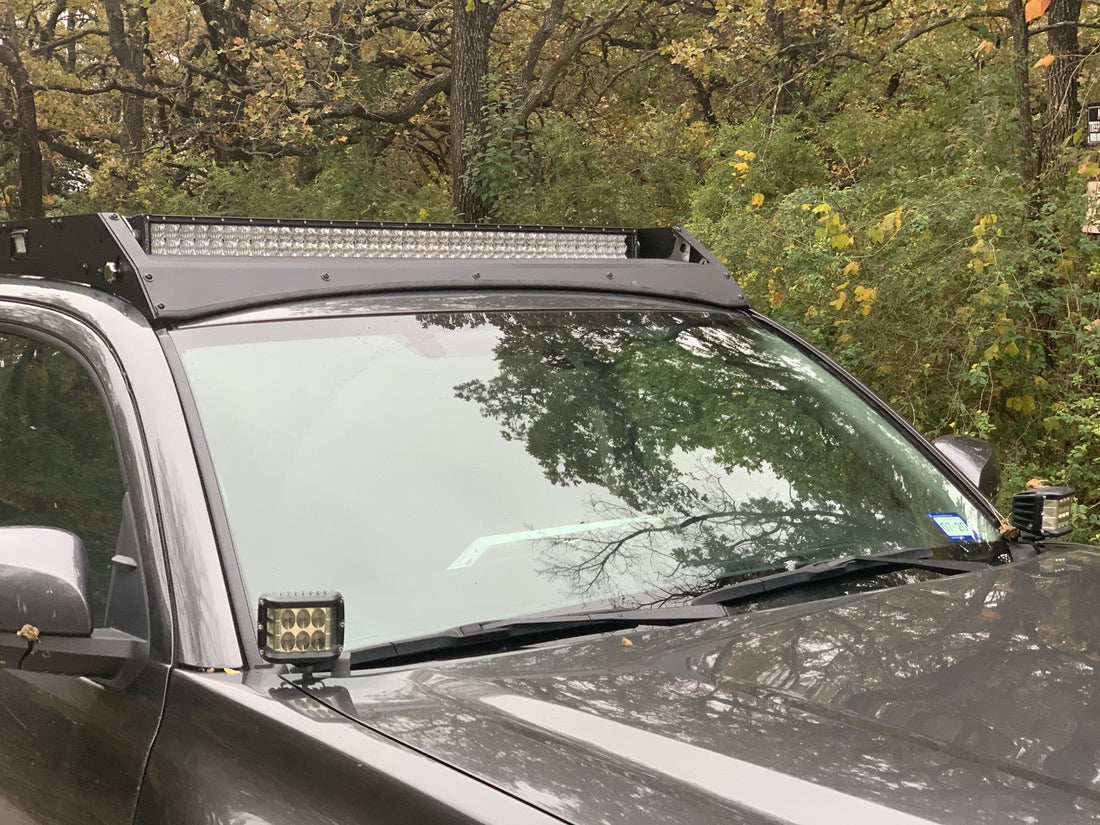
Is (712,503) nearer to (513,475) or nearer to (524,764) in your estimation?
(513,475)

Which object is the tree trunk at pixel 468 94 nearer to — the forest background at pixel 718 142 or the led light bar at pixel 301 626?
the forest background at pixel 718 142

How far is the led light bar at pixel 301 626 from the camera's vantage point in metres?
1.72

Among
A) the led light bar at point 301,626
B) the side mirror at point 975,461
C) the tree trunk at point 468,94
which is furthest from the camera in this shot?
the tree trunk at point 468,94

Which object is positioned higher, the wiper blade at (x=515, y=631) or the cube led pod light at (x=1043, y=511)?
the cube led pod light at (x=1043, y=511)

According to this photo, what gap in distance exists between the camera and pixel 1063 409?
6.70 meters

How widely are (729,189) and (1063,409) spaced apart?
517 centimetres

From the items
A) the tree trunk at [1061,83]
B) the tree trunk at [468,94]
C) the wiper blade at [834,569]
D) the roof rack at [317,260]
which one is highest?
the tree trunk at [468,94]

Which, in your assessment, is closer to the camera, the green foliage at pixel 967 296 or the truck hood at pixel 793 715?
the truck hood at pixel 793 715

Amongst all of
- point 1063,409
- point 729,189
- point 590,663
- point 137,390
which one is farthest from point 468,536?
point 729,189

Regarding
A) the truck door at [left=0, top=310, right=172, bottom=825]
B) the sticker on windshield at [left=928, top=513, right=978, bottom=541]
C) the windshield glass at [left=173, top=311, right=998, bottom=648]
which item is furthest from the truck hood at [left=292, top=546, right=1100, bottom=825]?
the sticker on windshield at [left=928, top=513, right=978, bottom=541]

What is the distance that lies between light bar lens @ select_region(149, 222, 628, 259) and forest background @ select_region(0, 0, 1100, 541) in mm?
4011

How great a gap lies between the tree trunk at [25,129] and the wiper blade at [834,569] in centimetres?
1856

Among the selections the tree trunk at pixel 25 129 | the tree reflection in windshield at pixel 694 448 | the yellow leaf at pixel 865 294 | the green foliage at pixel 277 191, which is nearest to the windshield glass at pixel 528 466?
the tree reflection in windshield at pixel 694 448

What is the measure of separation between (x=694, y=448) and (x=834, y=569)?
0.41m
